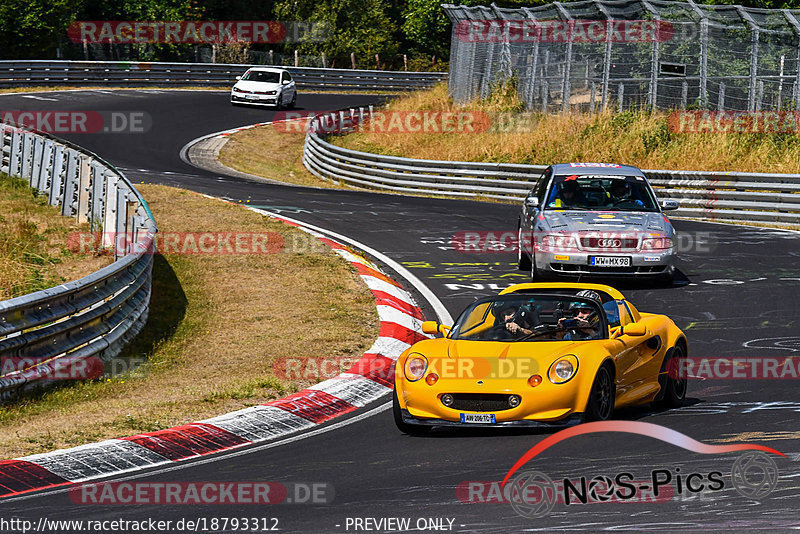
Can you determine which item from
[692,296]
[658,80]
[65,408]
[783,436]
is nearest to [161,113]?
[658,80]

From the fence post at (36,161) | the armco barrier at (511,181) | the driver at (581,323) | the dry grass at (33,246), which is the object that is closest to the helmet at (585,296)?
the driver at (581,323)

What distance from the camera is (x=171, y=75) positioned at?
54188 millimetres

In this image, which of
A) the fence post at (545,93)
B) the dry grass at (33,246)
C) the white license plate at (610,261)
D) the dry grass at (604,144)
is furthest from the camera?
the fence post at (545,93)

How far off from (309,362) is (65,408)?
8.66ft

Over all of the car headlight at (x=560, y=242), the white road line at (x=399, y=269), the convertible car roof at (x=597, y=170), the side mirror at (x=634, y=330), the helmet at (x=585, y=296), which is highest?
the convertible car roof at (x=597, y=170)

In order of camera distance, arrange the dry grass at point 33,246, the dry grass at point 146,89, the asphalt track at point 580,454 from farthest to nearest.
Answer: the dry grass at point 146,89
the dry grass at point 33,246
the asphalt track at point 580,454

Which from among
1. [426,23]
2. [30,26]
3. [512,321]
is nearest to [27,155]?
[512,321]

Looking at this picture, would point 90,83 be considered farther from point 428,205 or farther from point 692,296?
point 692,296

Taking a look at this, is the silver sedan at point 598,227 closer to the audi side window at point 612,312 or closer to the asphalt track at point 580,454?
the asphalt track at point 580,454

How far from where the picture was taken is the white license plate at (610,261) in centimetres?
1573

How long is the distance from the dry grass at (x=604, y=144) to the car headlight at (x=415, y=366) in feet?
61.3

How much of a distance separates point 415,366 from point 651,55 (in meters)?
21.5

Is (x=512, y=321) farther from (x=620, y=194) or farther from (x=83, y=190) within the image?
(x=83, y=190)

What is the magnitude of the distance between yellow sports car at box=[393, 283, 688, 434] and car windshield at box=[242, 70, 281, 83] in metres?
38.5
